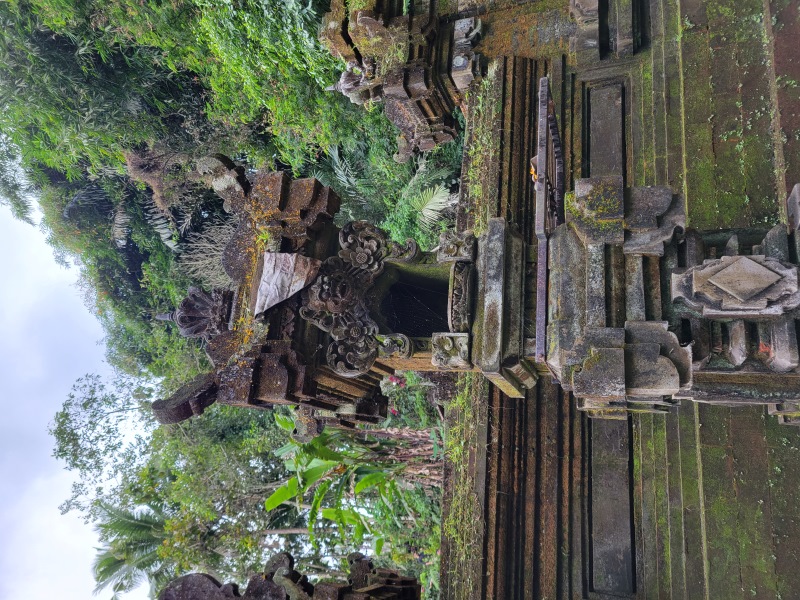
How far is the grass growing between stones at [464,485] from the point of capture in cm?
569

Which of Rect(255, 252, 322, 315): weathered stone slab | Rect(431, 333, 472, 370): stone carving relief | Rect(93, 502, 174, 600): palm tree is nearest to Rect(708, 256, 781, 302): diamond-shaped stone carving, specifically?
Rect(431, 333, 472, 370): stone carving relief

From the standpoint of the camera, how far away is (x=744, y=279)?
315 cm

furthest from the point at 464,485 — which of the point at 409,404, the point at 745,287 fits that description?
the point at 409,404


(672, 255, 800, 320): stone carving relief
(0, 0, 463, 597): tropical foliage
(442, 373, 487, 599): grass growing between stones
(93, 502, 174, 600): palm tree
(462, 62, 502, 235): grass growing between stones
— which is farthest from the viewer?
(93, 502, 174, 600): palm tree

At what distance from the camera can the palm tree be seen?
11.9m

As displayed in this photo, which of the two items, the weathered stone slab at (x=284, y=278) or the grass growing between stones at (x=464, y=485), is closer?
the weathered stone slab at (x=284, y=278)

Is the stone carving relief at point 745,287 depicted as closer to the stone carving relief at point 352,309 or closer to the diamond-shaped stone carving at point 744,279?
the diamond-shaped stone carving at point 744,279

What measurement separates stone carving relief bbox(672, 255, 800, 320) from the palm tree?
12458 mm

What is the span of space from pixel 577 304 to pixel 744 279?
102cm

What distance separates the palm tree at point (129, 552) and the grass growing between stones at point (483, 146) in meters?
10.5

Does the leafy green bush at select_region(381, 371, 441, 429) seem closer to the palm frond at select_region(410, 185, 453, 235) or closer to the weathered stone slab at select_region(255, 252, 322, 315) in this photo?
the palm frond at select_region(410, 185, 453, 235)

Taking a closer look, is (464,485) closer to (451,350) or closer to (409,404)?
(451,350)

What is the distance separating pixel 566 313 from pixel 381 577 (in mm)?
3628

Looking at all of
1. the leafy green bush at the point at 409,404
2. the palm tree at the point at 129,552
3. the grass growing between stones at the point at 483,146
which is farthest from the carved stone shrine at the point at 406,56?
the palm tree at the point at 129,552
